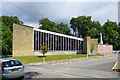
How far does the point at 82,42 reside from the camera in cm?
4019

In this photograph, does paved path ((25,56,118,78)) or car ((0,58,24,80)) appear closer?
car ((0,58,24,80))

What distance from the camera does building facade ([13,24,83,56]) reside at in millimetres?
28156

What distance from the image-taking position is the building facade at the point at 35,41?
92.4ft

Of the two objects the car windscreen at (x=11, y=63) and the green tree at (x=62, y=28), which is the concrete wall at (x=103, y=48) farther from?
the car windscreen at (x=11, y=63)

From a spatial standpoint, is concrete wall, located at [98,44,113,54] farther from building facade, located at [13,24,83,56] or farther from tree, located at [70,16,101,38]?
tree, located at [70,16,101,38]

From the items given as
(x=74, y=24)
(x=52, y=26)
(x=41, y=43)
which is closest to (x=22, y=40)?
(x=41, y=43)

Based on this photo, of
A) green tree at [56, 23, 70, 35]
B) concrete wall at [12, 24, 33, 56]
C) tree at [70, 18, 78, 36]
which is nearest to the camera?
concrete wall at [12, 24, 33, 56]

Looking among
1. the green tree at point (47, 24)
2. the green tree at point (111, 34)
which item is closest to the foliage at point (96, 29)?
the green tree at point (111, 34)

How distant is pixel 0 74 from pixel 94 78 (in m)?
6.41

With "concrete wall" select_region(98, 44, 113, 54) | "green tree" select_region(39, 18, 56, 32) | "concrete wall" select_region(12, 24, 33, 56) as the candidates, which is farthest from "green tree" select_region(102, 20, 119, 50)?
"concrete wall" select_region(12, 24, 33, 56)

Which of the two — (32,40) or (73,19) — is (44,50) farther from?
(73,19)

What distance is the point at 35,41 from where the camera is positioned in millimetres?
30078

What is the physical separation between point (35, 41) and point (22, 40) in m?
3.43

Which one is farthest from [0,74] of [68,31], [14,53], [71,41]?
[68,31]
